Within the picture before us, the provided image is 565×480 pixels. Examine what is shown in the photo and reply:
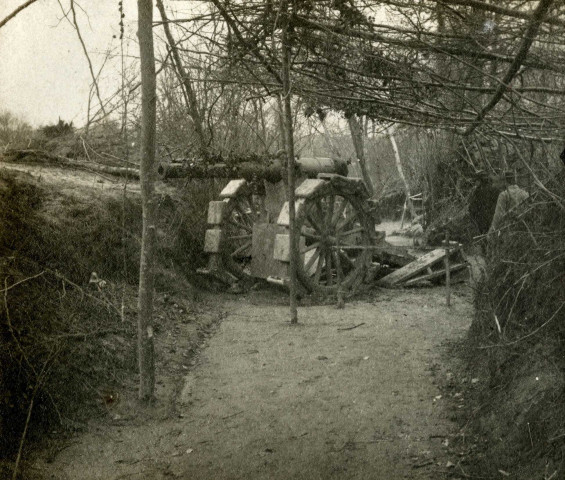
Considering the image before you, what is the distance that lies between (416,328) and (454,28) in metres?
4.17

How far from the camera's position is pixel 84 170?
9.37m

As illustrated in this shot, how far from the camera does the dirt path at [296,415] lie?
421 cm

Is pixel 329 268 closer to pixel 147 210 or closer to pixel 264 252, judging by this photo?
pixel 264 252

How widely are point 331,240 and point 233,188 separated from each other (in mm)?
1769

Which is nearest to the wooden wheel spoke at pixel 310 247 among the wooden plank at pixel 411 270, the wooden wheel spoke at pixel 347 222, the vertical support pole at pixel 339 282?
the vertical support pole at pixel 339 282

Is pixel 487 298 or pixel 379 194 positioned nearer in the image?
pixel 487 298

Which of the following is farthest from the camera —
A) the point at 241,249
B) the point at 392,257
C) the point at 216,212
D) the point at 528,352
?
the point at 392,257

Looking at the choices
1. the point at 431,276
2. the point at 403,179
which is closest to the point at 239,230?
the point at 431,276

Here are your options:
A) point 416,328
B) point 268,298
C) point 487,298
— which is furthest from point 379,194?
point 487,298

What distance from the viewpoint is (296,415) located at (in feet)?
16.5

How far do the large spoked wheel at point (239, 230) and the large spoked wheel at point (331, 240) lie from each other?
1.00 metres

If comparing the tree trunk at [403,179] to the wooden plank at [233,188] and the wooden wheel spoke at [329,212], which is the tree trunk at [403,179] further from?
the wooden plank at [233,188]

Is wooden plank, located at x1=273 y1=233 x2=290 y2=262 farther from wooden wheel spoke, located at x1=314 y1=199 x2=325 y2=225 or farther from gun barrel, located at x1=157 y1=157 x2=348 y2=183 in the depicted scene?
gun barrel, located at x1=157 y1=157 x2=348 y2=183

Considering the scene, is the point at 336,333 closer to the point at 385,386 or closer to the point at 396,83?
the point at 385,386
